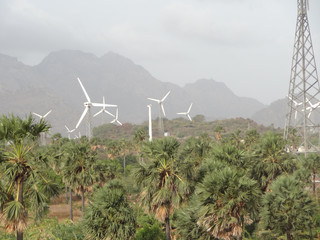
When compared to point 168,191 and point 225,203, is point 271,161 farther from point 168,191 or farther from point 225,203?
point 225,203

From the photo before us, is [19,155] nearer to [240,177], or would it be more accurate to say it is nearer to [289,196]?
[240,177]

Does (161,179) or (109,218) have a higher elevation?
(161,179)

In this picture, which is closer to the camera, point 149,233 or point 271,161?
point 149,233

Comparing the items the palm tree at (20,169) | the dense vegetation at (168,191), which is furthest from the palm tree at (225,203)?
the palm tree at (20,169)

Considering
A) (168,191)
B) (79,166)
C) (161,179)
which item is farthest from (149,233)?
(79,166)

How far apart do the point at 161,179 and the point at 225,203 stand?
23.8 ft

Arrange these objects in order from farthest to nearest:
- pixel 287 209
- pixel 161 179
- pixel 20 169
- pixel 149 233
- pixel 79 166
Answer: pixel 79 166 < pixel 149 233 < pixel 287 209 < pixel 161 179 < pixel 20 169

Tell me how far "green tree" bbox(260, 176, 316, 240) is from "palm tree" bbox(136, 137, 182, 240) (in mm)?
9410

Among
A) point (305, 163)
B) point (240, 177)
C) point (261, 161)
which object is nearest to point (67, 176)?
point (261, 161)

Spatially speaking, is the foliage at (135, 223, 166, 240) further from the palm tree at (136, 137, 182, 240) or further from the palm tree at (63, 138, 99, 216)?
the palm tree at (63, 138, 99, 216)

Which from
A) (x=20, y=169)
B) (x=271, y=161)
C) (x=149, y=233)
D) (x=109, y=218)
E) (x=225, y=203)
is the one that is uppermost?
(x=20, y=169)

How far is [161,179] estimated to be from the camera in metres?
29.5

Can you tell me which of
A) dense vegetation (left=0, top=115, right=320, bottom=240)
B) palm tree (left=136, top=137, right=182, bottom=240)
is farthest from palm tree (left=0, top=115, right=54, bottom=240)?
palm tree (left=136, top=137, right=182, bottom=240)

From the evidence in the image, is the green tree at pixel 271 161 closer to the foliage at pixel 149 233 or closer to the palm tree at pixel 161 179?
the foliage at pixel 149 233
